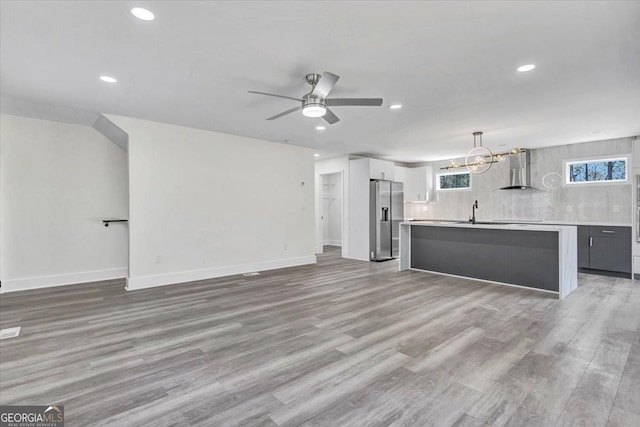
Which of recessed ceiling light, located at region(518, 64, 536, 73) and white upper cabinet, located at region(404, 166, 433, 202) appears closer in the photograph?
recessed ceiling light, located at region(518, 64, 536, 73)

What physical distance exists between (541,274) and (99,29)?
5.98 metres

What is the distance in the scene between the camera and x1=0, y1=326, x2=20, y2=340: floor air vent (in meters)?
2.94

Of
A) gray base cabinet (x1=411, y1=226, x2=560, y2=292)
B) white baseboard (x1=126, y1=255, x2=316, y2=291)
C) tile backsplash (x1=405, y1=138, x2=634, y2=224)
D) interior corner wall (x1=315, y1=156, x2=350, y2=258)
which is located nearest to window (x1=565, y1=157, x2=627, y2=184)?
tile backsplash (x1=405, y1=138, x2=634, y2=224)

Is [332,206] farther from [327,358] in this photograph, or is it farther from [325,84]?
[327,358]

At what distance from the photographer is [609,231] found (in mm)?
5559

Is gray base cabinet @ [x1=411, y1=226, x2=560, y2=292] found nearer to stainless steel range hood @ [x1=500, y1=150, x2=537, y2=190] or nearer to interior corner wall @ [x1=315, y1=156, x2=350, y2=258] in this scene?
interior corner wall @ [x1=315, y1=156, x2=350, y2=258]

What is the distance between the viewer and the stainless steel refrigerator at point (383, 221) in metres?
7.30

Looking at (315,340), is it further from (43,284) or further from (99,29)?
(43,284)

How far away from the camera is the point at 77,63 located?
2.88 m

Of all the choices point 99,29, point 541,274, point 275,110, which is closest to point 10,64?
point 99,29

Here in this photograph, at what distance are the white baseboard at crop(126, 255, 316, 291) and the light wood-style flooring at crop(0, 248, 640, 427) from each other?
0.34 metres

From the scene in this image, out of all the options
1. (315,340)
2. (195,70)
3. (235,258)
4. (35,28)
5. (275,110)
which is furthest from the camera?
(235,258)

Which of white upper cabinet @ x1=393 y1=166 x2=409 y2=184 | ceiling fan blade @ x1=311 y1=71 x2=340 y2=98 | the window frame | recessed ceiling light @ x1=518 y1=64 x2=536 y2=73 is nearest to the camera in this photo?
ceiling fan blade @ x1=311 y1=71 x2=340 y2=98

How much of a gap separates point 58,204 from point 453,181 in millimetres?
8940
